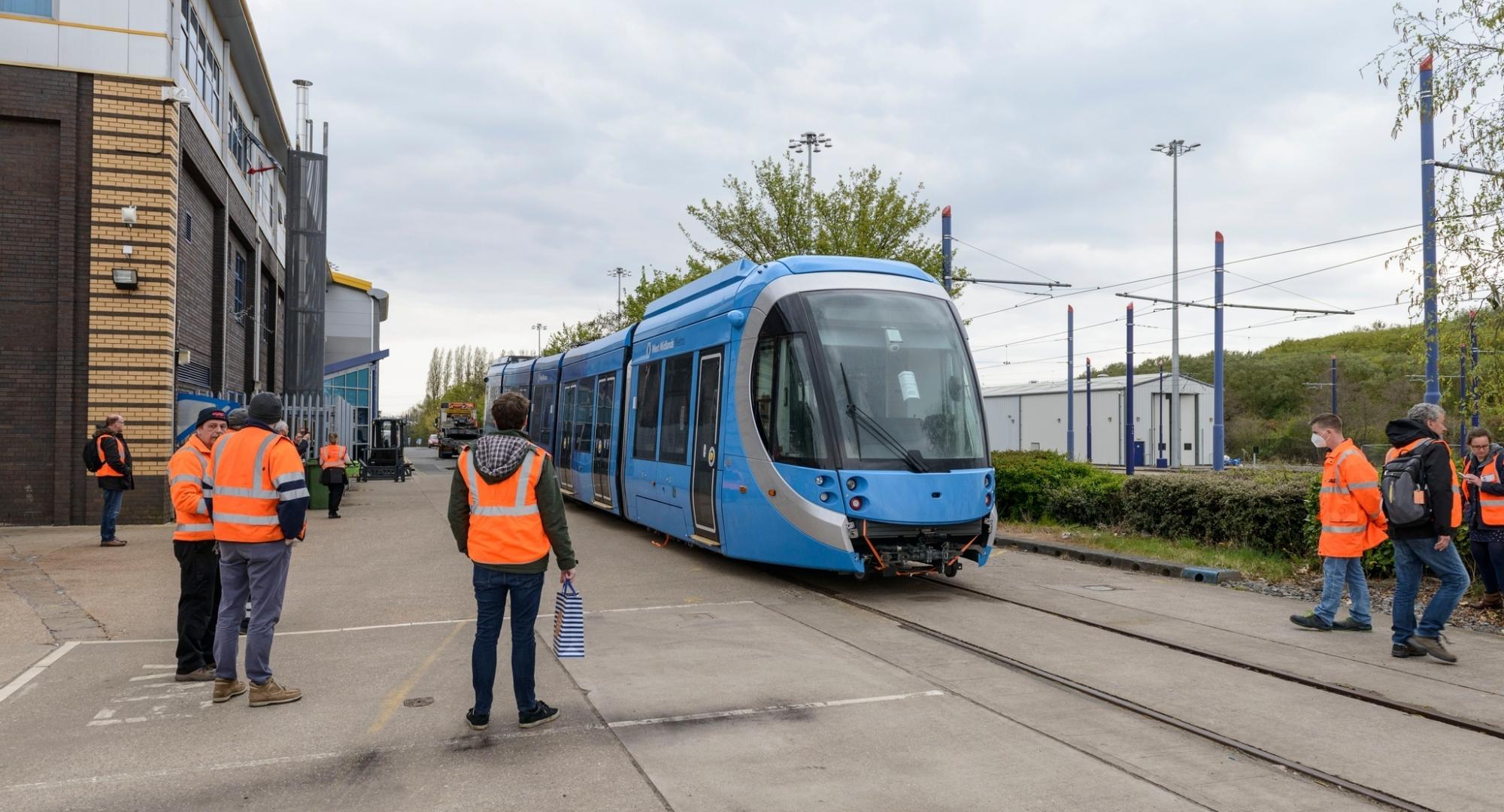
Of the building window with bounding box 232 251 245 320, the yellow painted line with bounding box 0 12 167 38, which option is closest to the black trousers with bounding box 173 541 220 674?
the yellow painted line with bounding box 0 12 167 38

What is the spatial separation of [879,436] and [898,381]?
0.63m

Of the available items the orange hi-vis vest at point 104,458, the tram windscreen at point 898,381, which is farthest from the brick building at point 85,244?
the tram windscreen at point 898,381

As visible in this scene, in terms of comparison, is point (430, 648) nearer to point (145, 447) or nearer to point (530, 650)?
point (530, 650)

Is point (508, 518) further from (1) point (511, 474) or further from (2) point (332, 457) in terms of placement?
(2) point (332, 457)

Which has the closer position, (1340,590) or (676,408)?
(1340,590)

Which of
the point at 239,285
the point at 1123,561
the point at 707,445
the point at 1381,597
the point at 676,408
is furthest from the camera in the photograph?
the point at 239,285

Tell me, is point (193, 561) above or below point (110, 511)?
above

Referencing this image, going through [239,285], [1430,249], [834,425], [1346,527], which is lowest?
[1346,527]

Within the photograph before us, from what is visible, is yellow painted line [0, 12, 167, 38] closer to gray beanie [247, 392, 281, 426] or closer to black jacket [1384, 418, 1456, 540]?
gray beanie [247, 392, 281, 426]

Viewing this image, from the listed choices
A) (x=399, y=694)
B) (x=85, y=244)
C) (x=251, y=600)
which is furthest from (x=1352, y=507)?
(x=85, y=244)

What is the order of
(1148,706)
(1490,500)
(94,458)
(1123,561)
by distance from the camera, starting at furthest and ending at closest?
(94,458), (1123,561), (1490,500), (1148,706)

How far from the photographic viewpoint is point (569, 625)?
558 centimetres

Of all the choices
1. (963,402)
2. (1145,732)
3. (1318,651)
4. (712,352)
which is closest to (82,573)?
(712,352)

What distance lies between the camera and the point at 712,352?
11.4 metres
